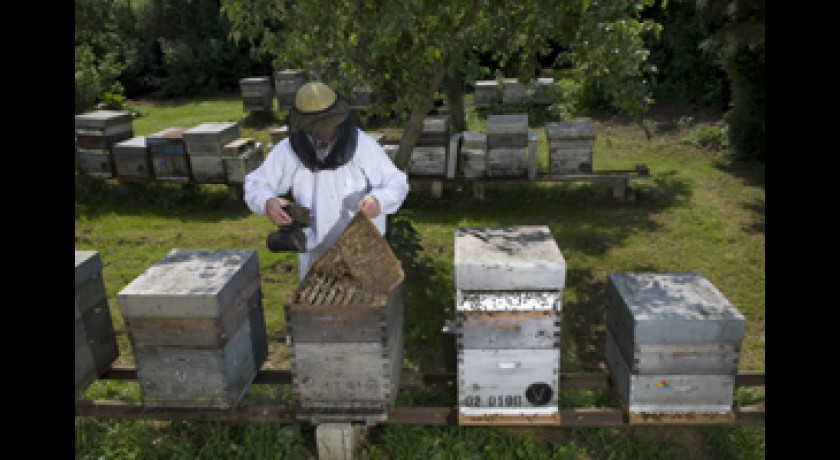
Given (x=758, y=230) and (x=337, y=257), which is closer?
(x=337, y=257)

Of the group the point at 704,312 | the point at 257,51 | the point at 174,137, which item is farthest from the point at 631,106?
the point at 174,137

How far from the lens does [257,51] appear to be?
519 centimetres

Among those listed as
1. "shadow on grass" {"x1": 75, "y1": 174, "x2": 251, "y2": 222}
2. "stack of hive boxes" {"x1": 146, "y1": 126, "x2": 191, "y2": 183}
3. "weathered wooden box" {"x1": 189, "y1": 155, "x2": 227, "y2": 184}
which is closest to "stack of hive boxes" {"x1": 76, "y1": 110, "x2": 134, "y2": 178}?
"shadow on grass" {"x1": 75, "y1": 174, "x2": 251, "y2": 222}

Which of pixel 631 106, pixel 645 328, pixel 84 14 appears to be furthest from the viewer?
pixel 84 14

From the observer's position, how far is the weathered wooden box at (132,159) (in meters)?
8.73

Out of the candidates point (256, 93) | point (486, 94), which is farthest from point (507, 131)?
point (256, 93)

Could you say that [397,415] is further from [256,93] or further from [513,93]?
[256,93]

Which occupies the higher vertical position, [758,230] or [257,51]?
[257,51]

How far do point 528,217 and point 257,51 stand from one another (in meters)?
4.25

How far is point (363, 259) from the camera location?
11.7ft

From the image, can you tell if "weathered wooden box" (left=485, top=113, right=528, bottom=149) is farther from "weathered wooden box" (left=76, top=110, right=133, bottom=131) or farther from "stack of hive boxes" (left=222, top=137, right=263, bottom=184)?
"weathered wooden box" (left=76, top=110, right=133, bottom=131)

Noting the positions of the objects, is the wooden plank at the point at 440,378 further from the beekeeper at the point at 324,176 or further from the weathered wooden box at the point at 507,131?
the weathered wooden box at the point at 507,131

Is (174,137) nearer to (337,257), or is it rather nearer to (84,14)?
(84,14)

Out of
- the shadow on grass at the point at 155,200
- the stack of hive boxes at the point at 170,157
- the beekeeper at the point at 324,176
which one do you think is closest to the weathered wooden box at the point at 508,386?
the beekeeper at the point at 324,176
